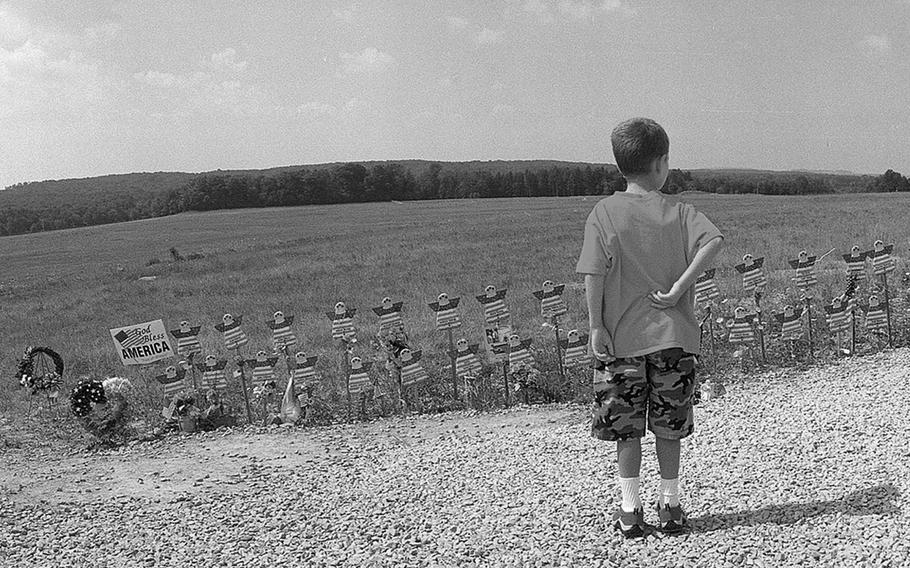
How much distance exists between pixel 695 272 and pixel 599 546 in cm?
169

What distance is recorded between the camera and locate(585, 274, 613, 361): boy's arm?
4.25 m

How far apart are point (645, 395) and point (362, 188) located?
95546mm

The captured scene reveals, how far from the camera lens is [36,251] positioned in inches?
2122

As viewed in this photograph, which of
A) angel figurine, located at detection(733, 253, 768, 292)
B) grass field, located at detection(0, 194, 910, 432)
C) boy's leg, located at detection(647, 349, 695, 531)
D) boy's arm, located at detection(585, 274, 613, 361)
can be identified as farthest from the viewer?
grass field, located at detection(0, 194, 910, 432)

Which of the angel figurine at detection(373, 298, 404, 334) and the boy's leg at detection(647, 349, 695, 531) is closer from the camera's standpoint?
the boy's leg at detection(647, 349, 695, 531)

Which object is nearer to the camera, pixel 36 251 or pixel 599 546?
pixel 599 546

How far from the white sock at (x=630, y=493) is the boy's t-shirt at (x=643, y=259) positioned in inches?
31.1

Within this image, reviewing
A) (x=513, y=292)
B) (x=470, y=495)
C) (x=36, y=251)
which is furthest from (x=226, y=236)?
(x=470, y=495)

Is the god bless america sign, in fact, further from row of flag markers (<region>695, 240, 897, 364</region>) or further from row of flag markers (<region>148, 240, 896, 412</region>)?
row of flag markers (<region>695, 240, 897, 364</region>)

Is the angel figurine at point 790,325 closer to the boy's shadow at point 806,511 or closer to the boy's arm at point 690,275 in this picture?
the boy's shadow at point 806,511

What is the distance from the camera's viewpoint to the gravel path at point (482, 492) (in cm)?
456

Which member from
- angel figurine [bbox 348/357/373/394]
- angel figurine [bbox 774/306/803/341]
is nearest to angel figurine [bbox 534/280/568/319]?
angel figurine [bbox 348/357/373/394]

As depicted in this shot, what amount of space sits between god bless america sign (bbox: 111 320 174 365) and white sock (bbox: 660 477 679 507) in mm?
5816

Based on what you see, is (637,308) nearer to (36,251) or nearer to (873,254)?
(873,254)
